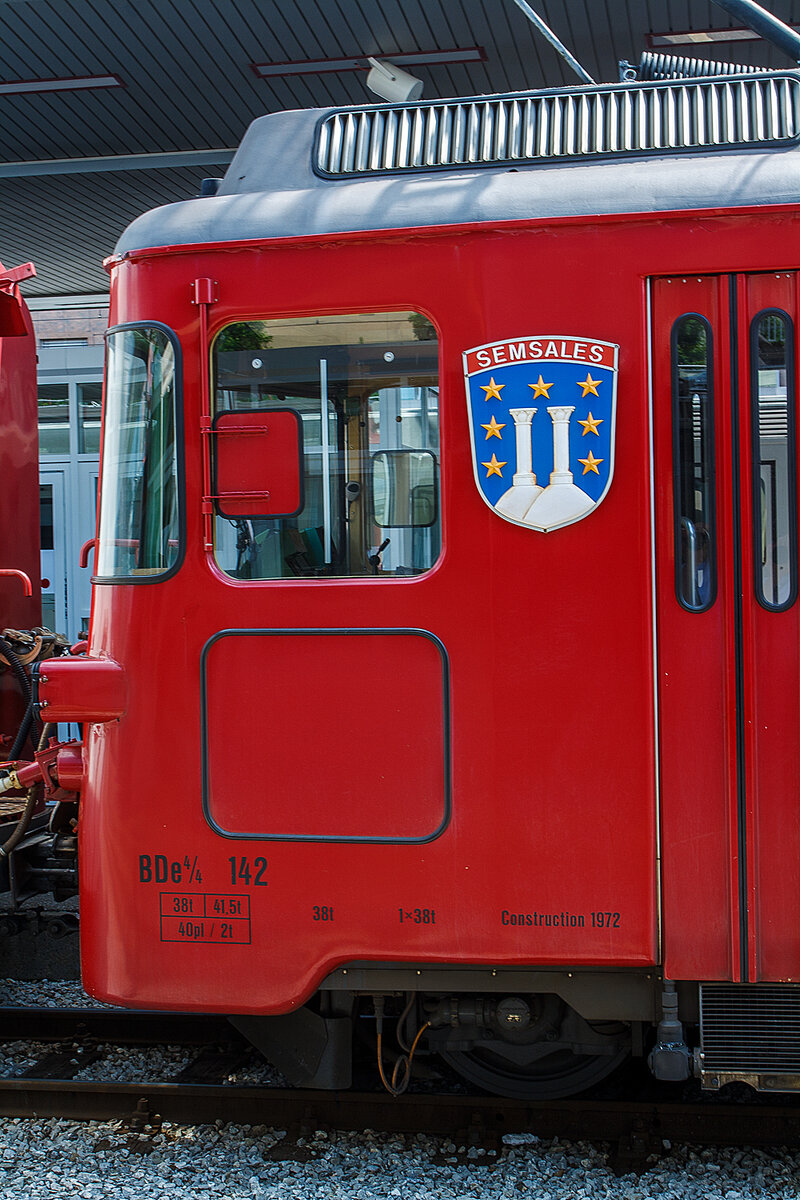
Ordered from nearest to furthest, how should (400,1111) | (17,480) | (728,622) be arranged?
1. (728,622)
2. (400,1111)
3. (17,480)

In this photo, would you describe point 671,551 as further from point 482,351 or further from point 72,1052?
point 72,1052

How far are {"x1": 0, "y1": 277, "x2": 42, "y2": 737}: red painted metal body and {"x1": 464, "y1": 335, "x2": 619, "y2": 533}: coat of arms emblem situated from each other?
2.65 m

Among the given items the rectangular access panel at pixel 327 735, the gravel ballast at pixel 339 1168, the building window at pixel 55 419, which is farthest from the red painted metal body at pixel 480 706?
the building window at pixel 55 419

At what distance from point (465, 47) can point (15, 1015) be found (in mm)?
6163

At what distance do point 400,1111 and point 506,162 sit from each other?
3313mm

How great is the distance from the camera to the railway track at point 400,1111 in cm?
371

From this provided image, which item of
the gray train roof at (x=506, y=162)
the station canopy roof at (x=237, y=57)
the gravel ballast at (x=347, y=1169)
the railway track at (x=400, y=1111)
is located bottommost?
the gravel ballast at (x=347, y=1169)

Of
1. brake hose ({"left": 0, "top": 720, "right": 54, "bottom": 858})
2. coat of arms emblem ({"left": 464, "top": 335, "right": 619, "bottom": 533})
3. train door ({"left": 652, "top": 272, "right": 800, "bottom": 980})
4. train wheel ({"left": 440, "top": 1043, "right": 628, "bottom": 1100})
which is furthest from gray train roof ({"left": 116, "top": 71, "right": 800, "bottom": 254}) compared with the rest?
train wheel ({"left": 440, "top": 1043, "right": 628, "bottom": 1100})

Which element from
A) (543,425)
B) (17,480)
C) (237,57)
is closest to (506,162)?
(543,425)

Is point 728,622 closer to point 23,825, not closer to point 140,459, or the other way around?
point 140,459

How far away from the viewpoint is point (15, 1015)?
4840 mm

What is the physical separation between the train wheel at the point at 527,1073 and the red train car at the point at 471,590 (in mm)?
436

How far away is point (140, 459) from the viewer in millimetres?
3459

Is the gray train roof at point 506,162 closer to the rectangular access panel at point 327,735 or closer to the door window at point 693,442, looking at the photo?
the door window at point 693,442
